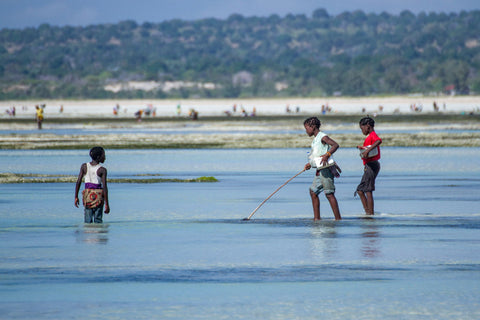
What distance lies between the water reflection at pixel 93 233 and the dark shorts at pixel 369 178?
152 inches

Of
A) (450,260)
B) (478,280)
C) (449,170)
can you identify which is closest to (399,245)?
(450,260)

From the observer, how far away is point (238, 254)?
11.0m

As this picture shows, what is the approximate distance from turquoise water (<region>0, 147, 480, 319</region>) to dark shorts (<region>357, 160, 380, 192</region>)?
1.48 ft

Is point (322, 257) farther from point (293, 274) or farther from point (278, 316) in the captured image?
point (278, 316)

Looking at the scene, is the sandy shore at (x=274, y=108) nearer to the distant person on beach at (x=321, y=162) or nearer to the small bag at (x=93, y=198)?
the distant person on beach at (x=321, y=162)

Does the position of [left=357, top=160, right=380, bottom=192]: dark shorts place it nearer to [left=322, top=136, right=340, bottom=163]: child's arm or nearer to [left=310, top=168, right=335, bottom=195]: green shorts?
[left=310, top=168, right=335, bottom=195]: green shorts

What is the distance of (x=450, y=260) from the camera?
34.3ft

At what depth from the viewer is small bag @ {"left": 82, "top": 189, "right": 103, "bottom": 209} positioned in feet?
42.9

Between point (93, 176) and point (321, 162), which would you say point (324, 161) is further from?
point (93, 176)

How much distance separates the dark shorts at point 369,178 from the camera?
1468cm

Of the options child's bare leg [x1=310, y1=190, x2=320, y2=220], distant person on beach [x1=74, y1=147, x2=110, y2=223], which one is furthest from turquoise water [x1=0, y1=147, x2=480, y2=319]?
distant person on beach [x1=74, y1=147, x2=110, y2=223]

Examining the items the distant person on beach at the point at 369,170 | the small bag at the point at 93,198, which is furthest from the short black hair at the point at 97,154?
the distant person on beach at the point at 369,170

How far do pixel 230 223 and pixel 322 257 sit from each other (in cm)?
341

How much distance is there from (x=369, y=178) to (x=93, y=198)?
4197 millimetres
